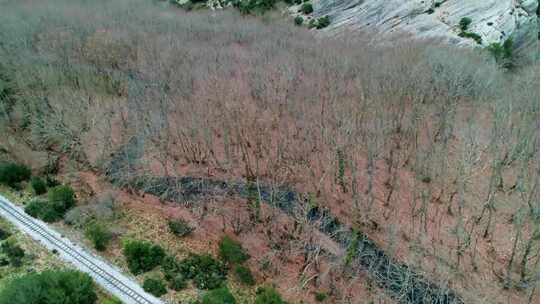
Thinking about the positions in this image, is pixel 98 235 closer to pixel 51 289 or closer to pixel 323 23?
pixel 51 289

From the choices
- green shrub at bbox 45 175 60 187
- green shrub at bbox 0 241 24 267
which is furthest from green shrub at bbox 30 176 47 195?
green shrub at bbox 0 241 24 267

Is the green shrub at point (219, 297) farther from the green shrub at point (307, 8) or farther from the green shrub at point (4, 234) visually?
the green shrub at point (307, 8)

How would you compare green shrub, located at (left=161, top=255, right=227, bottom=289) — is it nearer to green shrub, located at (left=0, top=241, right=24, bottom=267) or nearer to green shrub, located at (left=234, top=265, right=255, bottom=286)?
green shrub, located at (left=234, top=265, right=255, bottom=286)

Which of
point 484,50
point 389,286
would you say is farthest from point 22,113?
point 484,50

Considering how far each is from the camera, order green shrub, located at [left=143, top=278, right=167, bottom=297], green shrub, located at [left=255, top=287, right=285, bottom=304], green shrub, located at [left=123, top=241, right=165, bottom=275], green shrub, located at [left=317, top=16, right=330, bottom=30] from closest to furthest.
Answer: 1. green shrub, located at [left=255, top=287, right=285, bottom=304]
2. green shrub, located at [left=143, top=278, right=167, bottom=297]
3. green shrub, located at [left=123, top=241, right=165, bottom=275]
4. green shrub, located at [left=317, top=16, right=330, bottom=30]

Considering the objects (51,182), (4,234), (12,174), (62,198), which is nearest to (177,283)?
(62,198)
